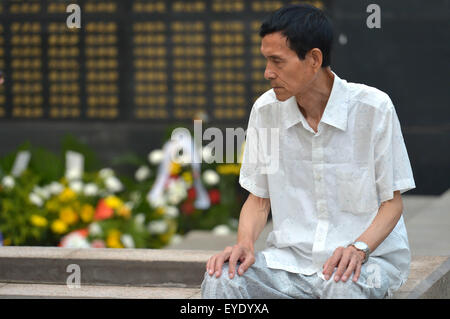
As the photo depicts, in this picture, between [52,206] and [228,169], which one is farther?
[228,169]

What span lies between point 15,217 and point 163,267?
3.01 m

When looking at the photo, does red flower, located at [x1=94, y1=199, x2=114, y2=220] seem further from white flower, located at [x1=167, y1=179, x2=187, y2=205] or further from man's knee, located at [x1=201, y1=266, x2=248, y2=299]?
man's knee, located at [x1=201, y1=266, x2=248, y2=299]

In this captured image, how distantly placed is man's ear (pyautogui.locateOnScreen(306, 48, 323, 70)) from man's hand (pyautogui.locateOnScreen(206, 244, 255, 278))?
0.58 metres

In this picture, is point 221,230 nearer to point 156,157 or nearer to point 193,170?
point 193,170

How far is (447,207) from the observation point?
6.53 meters

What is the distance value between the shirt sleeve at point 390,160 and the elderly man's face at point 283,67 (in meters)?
0.27

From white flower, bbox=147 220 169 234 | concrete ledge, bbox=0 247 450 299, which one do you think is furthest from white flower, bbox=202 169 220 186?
concrete ledge, bbox=0 247 450 299

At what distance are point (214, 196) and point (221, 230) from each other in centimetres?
63

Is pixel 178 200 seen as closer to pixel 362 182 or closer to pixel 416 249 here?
pixel 416 249

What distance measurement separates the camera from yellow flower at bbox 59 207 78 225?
22.0ft

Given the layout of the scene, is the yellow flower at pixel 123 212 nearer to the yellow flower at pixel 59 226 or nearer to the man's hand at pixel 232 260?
the yellow flower at pixel 59 226

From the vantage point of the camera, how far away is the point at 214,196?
25.0 feet

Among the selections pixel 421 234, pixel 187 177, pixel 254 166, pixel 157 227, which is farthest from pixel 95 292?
pixel 187 177
